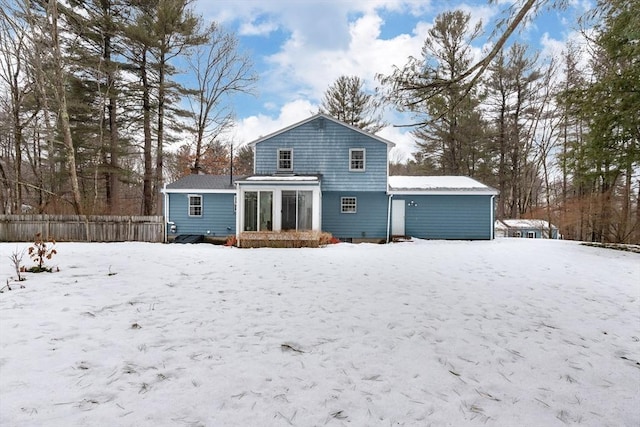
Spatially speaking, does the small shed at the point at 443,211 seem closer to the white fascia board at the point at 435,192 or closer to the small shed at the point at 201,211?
the white fascia board at the point at 435,192

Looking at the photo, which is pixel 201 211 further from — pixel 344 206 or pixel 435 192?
pixel 435 192

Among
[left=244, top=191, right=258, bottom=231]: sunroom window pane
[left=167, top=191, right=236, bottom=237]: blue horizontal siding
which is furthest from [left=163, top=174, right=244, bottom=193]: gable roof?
[left=244, top=191, right=258, bottom=231]: sunroom window pane

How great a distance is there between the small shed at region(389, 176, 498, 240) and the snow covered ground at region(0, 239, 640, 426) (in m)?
7.70

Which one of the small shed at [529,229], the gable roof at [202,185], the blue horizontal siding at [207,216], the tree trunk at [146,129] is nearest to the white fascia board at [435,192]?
the gable roof at [202,185]

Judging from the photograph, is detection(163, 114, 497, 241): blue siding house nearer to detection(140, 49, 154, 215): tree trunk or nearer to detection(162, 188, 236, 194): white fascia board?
detection(162, 188, 236, 194): white fascia board

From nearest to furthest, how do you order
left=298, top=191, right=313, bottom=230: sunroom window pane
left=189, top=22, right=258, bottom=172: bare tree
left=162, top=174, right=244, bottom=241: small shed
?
1. left=298, top=191, right=313, bottom=230: sunroom window pane
2. left=162, top=174, right=244, bottom=241: small shed
3. left=189, top=22, right=258, bottom=172: bare tree

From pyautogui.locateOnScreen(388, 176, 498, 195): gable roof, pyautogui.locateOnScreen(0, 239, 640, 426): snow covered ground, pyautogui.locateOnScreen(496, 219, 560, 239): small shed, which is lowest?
pyautogui.locateOnScreen(0, 239, 640, 426): snow covered ground

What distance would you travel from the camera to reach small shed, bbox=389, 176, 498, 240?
1320 centimetres

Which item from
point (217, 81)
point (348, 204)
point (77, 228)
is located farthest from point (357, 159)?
point (217, 81)

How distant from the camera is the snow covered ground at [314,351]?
78.1 inches

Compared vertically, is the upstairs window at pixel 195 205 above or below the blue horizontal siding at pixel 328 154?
below

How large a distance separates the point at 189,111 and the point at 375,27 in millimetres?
13293

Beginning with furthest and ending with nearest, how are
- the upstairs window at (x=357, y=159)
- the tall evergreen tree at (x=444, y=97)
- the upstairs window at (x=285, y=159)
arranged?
the upstairs window at (x=285, y=159), the upstairs window at (x=357, y=159), the tall evergreen tree at (x=444, y=97)

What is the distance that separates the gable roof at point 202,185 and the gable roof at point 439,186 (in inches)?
295
